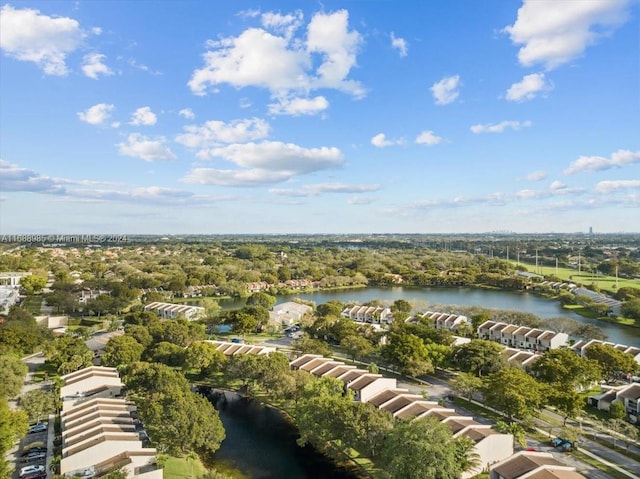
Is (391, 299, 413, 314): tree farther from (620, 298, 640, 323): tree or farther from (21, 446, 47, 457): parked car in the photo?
(21, 446, 47, 457): parked car

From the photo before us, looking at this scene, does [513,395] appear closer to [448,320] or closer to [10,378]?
[448,320]

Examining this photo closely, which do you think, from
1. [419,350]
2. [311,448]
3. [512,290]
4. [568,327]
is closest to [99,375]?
[311,448]

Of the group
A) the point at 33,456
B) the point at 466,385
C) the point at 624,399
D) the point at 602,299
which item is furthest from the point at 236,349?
the point at 602,299

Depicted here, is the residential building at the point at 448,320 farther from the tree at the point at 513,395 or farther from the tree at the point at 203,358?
the tree at the point at 203,358

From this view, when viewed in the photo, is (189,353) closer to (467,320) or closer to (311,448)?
(311,448)

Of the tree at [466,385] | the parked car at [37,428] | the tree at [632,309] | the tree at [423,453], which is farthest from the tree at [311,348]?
the tree at [632,309]

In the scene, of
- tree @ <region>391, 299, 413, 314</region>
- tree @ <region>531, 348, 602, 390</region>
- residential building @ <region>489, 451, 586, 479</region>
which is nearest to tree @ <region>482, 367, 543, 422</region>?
tree @ <region>531, 348, 602, 390</region>
